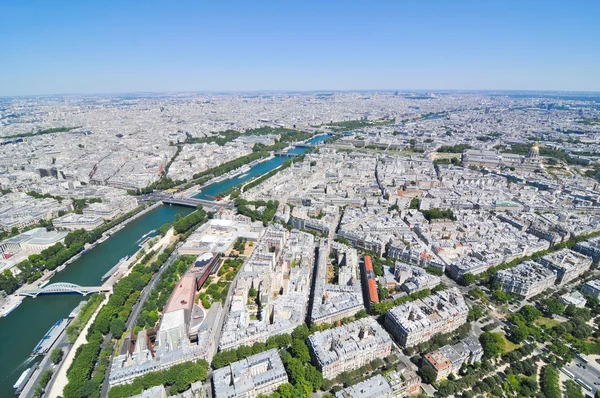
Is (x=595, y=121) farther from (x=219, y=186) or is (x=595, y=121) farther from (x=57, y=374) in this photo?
(x=57, y=374)

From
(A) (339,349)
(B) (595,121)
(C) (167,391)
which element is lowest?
(C) (167,391)

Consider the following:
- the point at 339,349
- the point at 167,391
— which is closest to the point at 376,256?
the point at 339,349

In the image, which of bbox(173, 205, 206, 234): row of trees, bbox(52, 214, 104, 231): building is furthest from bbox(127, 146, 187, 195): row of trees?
bbox(173, 205, 206, 234): row of trees

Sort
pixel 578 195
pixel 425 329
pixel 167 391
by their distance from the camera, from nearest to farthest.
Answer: pixel 167 391 → pixel 425 329 → pixel 578 195

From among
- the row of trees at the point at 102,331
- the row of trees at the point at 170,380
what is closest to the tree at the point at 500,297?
the row of trees at the point at 170,380

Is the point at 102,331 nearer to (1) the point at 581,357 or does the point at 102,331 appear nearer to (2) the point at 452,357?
(2) the point at 452,357

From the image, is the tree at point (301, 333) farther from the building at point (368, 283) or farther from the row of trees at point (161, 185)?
the row of trees at point (161, 185)

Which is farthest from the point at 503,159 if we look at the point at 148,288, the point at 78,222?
the point at 78,222

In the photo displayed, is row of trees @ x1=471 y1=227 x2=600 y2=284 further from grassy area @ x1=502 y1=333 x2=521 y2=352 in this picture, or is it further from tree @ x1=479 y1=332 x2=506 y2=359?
tree @ x1=479 y1=332 x2=506 y2=359
